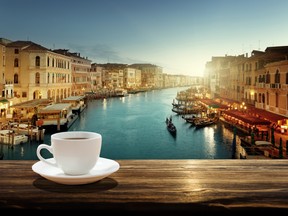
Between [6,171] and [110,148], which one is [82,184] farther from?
[110,148]

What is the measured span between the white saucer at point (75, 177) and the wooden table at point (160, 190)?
1cm

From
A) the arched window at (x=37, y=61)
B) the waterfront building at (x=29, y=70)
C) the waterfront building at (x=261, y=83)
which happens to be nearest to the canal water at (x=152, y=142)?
the waterfront building at (x=261, y=83)

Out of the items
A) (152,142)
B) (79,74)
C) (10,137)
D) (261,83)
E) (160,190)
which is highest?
(79,74)

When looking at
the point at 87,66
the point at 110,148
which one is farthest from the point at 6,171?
the point at 87,66

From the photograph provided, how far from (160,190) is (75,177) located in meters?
0.17

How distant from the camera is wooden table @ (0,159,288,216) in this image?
51 centimetres

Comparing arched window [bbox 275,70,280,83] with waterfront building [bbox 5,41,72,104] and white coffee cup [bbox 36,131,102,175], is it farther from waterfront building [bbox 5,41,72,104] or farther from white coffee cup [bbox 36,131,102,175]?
waterfront building [bbox 5,41,72,104]

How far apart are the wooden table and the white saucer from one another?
0.01 m

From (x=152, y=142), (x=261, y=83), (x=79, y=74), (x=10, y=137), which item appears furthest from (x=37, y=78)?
(x=79, y=74)

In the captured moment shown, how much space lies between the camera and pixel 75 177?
0.61 m

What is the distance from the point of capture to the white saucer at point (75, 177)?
0.61 metres

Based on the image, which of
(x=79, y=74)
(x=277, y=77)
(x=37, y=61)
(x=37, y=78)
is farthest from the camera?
(x=79, y=74)

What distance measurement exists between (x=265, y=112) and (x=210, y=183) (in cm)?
1206

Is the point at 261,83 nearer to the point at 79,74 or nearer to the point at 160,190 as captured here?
the point at 160,190
